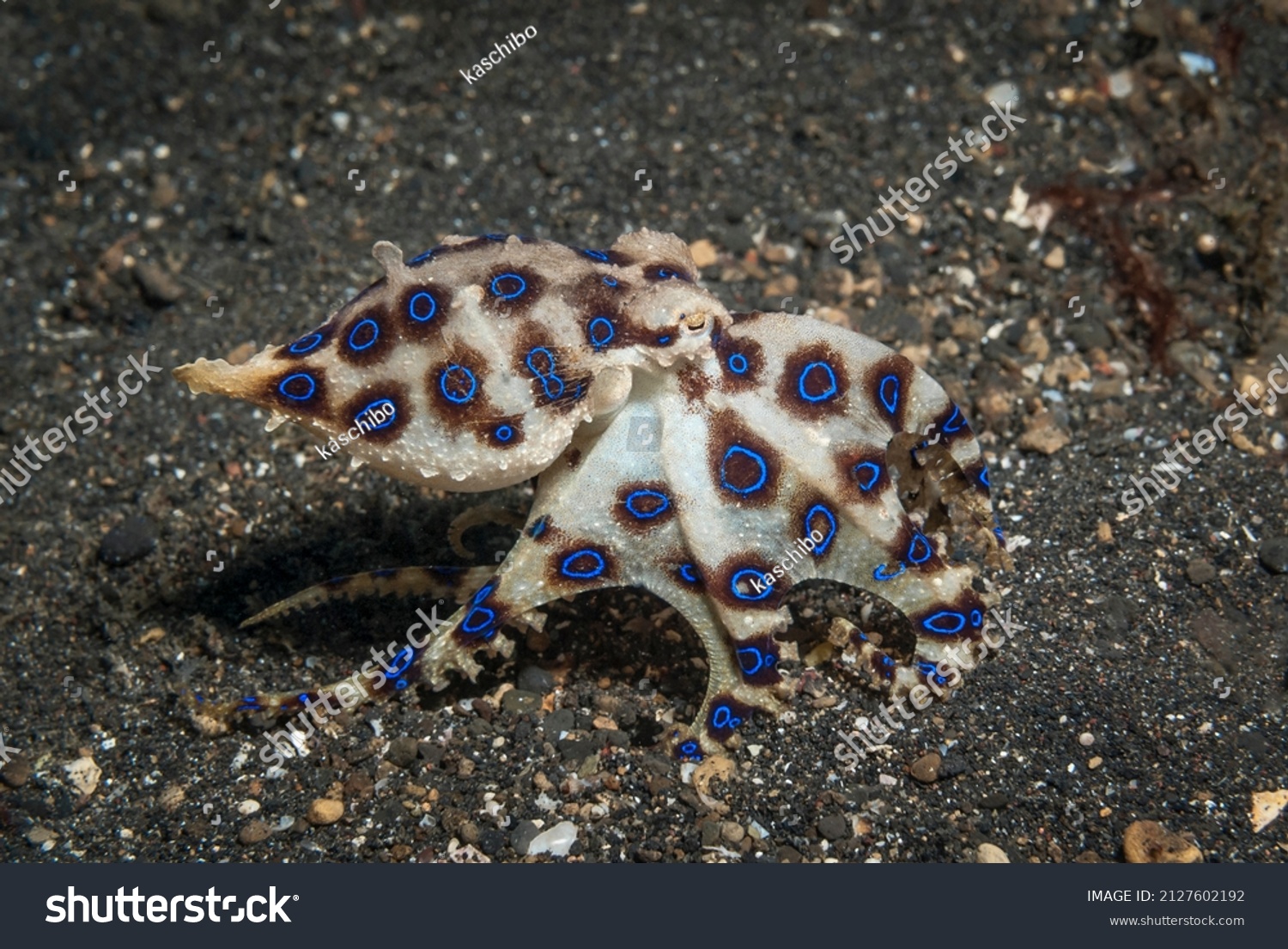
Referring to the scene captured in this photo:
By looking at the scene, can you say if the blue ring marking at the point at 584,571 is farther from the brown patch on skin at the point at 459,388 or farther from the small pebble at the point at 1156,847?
the small pebble at the point at 1156,847

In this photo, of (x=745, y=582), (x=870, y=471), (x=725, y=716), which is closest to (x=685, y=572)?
(x=745, y=582)

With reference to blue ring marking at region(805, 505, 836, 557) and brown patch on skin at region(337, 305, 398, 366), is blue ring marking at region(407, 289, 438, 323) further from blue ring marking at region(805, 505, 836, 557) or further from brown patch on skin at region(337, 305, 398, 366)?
blue ring marking at region(805, 505, 836, 557)

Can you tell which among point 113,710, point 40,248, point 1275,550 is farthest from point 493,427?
point 40,248

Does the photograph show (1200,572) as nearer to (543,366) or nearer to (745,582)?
(745,582)

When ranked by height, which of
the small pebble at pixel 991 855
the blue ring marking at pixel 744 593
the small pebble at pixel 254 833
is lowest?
the small pebble at pixel 254 833

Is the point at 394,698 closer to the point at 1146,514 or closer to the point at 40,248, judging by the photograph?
the point at 1146,514

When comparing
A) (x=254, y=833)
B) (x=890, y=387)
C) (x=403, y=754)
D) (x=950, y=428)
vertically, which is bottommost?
(x=254, y=833)

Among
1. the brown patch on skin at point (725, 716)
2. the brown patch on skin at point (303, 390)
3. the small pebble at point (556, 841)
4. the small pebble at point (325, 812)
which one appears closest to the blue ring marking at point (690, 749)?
the brown patch on skin at point (725, 716)
